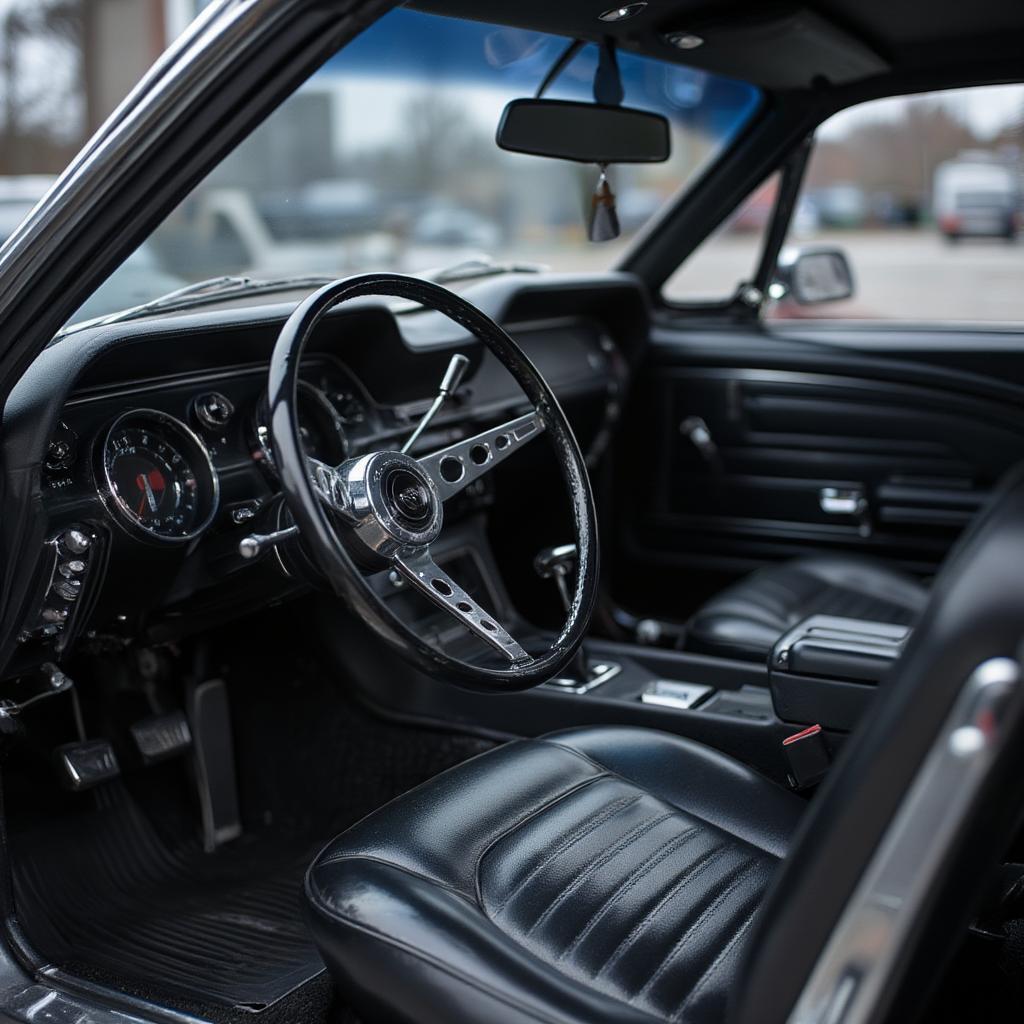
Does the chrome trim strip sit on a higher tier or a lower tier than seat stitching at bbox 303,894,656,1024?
higher

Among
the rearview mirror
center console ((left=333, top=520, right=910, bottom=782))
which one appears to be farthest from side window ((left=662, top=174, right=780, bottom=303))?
center console ((left=333, top=520, right=910, bottom=782))

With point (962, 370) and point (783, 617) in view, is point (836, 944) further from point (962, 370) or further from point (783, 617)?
point (962, 370)

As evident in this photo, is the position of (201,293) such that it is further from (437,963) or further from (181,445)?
(437,963)

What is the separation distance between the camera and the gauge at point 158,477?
1.81 metres

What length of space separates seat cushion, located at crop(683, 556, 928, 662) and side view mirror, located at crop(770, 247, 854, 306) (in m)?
0.78

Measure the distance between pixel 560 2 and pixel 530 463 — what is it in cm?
125

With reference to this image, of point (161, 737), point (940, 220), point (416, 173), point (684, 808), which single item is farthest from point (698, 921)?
point (416, 173)

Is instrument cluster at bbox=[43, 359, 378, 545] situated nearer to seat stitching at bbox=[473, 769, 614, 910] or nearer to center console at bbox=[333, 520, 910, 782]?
center console at bbox=[333, 520, 910, 782]

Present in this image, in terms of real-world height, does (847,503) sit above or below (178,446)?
below

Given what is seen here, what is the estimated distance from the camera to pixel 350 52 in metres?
2.17

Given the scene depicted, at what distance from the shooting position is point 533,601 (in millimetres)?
3225

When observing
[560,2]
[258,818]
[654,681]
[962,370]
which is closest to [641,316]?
[962,370]

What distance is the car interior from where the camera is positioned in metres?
1.20

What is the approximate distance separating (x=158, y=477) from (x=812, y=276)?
79.1 inches
